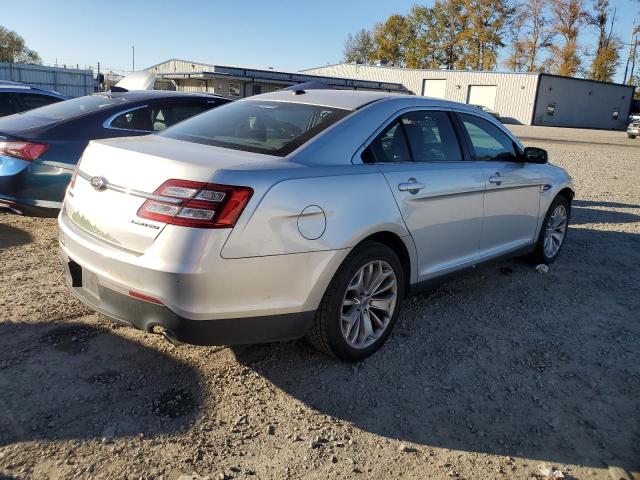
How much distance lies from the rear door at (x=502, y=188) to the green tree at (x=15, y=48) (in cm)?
6756

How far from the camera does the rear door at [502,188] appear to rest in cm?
437

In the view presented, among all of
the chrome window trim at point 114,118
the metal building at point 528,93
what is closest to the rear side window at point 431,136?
the chrome window trim at point 114,118

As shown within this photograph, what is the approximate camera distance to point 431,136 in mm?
3990

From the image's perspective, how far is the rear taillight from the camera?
2.56 m

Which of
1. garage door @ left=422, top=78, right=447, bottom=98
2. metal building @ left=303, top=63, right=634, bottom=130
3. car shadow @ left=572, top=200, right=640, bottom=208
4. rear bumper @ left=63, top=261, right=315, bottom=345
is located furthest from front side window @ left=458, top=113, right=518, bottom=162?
garage door @ left=422, top=78, right=447, bottom=98

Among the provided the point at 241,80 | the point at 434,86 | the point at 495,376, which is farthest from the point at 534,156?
the point at 434,86

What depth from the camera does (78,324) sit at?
12.0 ft

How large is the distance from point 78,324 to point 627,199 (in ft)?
32.0

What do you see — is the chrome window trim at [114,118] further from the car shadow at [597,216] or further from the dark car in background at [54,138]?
the car shadow at [597,216]

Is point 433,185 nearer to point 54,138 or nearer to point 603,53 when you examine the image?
point 54,138

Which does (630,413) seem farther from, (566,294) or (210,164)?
(210,164)

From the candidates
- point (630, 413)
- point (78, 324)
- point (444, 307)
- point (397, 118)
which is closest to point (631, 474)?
point (630, 413)

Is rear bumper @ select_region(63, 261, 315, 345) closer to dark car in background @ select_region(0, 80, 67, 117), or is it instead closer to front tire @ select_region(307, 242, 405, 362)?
front tire @ select_region(307, 242, 405, 362)

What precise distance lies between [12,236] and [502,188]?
4.76 metres
